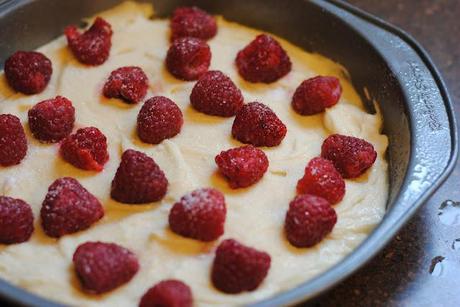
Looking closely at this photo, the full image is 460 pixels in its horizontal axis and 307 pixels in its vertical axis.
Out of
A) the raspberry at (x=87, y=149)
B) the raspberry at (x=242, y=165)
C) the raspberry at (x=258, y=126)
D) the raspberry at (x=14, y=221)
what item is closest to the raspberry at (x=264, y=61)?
the raspberry at (x=258, y=126)

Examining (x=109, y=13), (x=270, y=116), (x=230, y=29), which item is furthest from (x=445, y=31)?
(x=109, y=13)

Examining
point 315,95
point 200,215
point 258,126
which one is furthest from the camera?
point 315,95

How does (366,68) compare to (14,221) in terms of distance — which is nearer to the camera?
(14,221)

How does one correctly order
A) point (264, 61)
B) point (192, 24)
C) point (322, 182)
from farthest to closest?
1. point (192, 24)
2. point (264, 61)
3. point (322, 182)

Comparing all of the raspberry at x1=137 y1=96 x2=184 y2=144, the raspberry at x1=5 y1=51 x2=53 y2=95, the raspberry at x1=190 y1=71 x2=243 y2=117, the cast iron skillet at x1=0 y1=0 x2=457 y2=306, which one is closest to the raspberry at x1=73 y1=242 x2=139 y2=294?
the cast iron skillet at x1=0 y1=0 x2=457 y2=306

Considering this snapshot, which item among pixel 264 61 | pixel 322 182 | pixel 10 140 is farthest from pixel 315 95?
pixel 10 140

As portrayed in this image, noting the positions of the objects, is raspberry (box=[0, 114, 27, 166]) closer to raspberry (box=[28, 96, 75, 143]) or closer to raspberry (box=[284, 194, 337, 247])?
raspberry (box=[28, 96, 75, 143])

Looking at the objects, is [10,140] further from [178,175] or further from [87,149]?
[178,175]

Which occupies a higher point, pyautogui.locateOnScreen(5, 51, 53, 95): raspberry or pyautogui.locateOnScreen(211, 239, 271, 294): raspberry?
pyautogui.locateOnScreen(211, 239, 271, 294): raspberry
